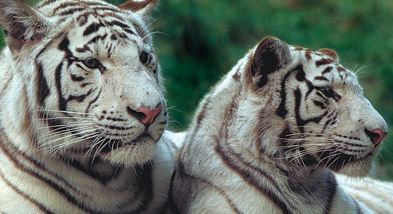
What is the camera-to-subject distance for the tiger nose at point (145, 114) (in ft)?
10.8

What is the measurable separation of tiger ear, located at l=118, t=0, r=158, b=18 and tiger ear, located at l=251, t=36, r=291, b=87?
0.54m

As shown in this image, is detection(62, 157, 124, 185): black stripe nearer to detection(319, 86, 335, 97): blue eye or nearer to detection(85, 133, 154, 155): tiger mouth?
detection(85, 133, 154, 155): tiger mouth

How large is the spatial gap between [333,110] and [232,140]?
42cm

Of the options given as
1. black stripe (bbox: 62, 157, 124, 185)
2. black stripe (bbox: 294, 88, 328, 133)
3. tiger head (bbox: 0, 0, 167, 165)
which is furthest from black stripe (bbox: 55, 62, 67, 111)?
black stripe (bbox: 294, 88, 328, 133)

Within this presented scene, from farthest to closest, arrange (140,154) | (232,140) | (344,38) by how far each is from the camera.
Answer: (344,38)
(232,140)
(140,154)

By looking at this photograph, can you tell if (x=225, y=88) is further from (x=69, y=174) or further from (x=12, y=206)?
(x=12, y=206)

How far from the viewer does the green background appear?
8.38 metres

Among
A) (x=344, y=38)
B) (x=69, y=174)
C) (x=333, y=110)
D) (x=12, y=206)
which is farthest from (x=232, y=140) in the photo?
(x=344, y=38)

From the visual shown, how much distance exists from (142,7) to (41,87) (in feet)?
2.16

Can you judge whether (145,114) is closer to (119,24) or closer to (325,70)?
(119,24)

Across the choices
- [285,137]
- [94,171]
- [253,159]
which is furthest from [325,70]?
[94,171]

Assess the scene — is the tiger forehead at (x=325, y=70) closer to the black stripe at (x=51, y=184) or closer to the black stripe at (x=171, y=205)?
the black stripe at (x=171, y=205)

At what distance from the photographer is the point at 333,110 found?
3.54 m

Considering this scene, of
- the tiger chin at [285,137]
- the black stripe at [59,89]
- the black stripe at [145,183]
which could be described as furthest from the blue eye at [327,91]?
the black stripe at [59,89]
